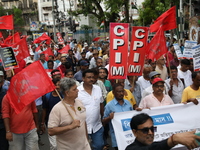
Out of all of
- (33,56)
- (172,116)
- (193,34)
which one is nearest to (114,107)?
(172,116)

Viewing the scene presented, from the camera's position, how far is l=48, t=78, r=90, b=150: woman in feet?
12.9

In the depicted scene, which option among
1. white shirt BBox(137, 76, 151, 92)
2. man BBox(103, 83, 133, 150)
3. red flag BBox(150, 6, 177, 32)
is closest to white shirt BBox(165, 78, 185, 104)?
white shirt BBox(137, 76, 151, 92)

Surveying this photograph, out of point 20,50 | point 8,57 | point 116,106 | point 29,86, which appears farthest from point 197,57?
point 20,50

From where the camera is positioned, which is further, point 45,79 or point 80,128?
point 45,79

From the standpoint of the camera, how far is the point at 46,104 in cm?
548

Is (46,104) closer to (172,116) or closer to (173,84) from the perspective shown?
(172,116)

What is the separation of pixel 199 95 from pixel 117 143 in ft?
5.59

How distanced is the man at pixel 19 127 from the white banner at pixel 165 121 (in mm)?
1352

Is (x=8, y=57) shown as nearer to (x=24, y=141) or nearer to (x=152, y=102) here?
(x=24, y=141)

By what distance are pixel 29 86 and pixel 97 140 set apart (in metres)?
1.53

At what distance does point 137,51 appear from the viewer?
21.0 feet

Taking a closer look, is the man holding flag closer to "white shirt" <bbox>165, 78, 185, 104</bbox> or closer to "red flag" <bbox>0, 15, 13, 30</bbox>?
"white shirt" <bbox>165, 78, 185, 104</bbox>

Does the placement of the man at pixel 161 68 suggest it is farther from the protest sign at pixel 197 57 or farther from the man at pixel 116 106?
the man at pixel 116 106

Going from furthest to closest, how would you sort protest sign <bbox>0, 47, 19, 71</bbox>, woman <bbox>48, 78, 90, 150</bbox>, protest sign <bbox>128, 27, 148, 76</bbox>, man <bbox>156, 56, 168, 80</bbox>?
man <bbox>156, 56, 168, 80</bbox>, protest sign <bbox>0, 47, 19, 71</bbox>, protest sign <bbox>128, 27, 148, 76</bbox>, woman <bbox>48, 78, 90, 150</bbox>
